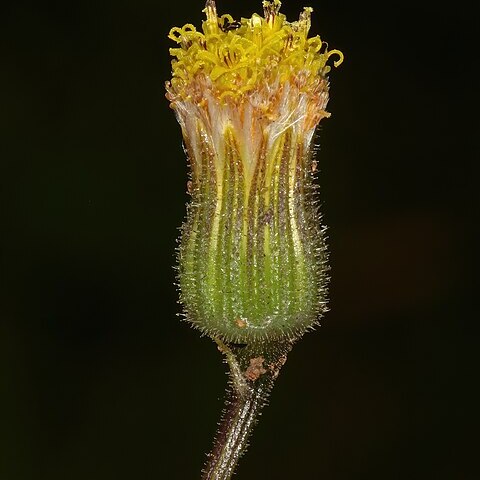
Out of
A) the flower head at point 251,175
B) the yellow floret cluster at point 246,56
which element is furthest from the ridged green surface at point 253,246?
the yellow floret cluster at point 246,56

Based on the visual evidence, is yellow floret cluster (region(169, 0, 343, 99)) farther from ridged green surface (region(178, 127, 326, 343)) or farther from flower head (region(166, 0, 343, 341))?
ridged green surface (region(178, 127, 326, 343))

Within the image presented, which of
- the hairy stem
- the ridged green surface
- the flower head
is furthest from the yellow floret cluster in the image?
the hairy stem

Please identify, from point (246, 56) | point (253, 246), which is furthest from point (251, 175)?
point (246, 56)

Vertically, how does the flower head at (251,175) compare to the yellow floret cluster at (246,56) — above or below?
below

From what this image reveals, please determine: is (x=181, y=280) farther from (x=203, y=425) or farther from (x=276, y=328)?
(x=203, y=425)

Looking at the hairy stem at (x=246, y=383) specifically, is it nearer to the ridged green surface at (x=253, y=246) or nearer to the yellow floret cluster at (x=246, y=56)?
the ridged green surface at (x=253, y=246)

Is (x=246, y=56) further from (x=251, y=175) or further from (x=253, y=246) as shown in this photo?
(x=253, y=246)

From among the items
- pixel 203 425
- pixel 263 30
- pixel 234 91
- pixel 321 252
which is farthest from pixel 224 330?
pixel 203 425
